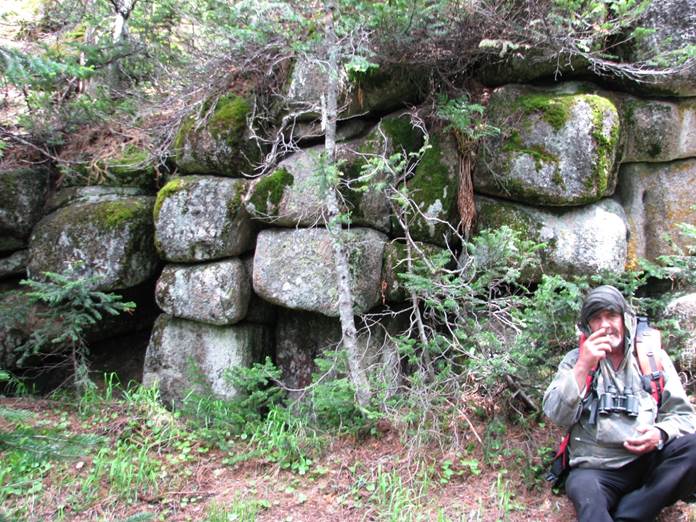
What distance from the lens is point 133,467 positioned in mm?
4832

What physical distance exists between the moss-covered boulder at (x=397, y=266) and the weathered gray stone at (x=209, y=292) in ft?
5.77

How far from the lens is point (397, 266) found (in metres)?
5.55

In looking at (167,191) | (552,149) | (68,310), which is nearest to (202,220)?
(167,191)

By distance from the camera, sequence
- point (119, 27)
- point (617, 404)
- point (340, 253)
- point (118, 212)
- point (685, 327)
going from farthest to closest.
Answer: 1. point (119, 27)
2. point (118, 212)
3. point (340, 253)
4. point (685, 327)
5. point (617, 404)

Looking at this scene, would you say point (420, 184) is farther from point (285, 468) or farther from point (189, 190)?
point (285, 468)

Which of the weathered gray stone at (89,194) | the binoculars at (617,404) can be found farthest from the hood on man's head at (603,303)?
the weathered gray stone at (89,194)

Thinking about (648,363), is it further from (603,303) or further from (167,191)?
(167,191)

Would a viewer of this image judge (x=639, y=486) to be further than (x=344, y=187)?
No

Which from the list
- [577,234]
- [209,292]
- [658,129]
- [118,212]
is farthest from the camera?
[118,212]

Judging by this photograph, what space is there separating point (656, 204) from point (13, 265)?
7.97 metres

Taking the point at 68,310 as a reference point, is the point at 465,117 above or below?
above

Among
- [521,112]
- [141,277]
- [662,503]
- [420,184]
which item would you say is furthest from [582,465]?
[141,277]

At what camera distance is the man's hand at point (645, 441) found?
3.31 meters

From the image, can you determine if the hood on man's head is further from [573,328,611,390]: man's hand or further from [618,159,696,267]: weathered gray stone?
[618,159,696,267]: weathered gray stone
